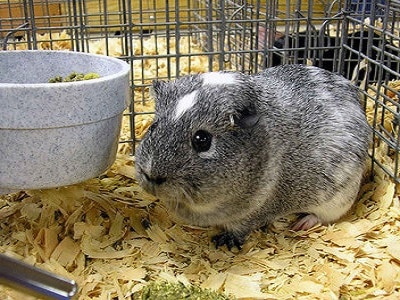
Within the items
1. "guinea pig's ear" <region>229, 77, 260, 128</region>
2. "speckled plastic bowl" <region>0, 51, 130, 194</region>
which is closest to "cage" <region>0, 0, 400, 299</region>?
"speckled plastic bowl" <region>0, 51, 130, 194</region>

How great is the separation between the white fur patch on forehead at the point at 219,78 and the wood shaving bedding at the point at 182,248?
2.36ft

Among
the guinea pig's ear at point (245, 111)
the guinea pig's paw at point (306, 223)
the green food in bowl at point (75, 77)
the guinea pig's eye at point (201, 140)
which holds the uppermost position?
the green food in bowl at point (75, 77)

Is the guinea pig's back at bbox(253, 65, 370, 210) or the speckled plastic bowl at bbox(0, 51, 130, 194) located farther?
the guinea pig's back at bbox(253, 65, 370, 210)

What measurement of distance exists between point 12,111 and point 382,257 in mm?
1571

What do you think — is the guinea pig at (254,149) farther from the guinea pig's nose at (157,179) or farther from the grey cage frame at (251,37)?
the grey cage frame at (251,37)

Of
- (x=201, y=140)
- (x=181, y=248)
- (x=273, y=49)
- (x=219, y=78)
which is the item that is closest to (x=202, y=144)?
(x=201, y=140)

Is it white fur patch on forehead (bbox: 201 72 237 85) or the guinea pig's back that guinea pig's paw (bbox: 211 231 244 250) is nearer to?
the guinea pig's back

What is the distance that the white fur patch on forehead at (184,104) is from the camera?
2180 mm

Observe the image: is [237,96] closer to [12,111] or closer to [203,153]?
[203,153]

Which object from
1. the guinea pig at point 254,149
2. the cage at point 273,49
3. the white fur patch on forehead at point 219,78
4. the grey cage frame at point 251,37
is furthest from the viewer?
the grey cage frame at point 251,37

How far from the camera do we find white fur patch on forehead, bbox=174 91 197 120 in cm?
218

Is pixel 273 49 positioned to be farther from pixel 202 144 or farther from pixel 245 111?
pixel 202 144

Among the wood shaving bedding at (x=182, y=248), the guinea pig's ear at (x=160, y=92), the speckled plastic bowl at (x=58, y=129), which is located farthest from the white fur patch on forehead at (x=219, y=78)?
the wood shaving bedding at (x=182, y=248)

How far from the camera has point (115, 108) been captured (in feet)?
7.43
